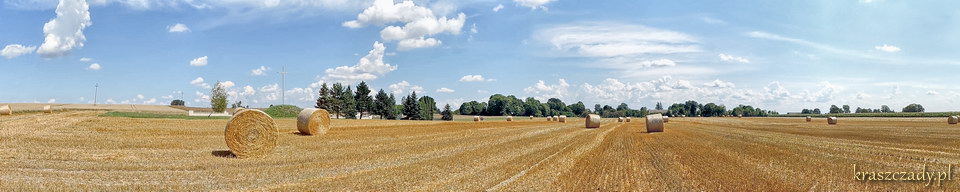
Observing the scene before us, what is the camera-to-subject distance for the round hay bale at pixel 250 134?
57.1 feet

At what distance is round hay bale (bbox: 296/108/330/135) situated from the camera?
2922 centimetres

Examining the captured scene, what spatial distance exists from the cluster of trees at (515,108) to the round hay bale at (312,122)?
427 feet

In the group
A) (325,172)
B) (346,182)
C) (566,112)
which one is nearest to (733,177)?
(346,182)

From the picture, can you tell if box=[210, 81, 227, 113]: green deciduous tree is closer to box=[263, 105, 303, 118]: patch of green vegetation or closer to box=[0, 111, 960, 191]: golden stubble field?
box=[263, 105, 303, 118]: patch of green vegetation

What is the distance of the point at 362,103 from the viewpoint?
113812 mm

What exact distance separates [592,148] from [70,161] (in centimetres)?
1363

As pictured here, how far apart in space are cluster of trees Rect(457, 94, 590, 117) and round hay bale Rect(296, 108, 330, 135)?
130 meters

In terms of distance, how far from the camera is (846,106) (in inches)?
6973

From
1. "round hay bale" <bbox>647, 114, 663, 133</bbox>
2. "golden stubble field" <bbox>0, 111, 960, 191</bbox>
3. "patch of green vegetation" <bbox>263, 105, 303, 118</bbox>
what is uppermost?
"patch of green vegetation" <bbox>263, 105, 303, 118</bbox>

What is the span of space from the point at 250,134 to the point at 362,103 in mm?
97241

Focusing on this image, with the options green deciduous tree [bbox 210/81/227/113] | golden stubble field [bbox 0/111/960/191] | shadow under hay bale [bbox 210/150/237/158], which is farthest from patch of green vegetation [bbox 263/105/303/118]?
shadow under hay bale [bbox 210/150/237/158]

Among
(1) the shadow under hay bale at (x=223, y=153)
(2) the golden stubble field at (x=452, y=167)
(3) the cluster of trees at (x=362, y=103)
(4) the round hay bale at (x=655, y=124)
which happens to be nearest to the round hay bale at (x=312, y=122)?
(2) the golden stubble field at (x=452, y=167)

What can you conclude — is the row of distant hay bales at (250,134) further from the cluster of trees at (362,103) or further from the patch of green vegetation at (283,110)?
the cluster of trees at (362,103)

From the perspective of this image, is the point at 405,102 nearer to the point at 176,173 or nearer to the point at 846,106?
the point at 176,173
